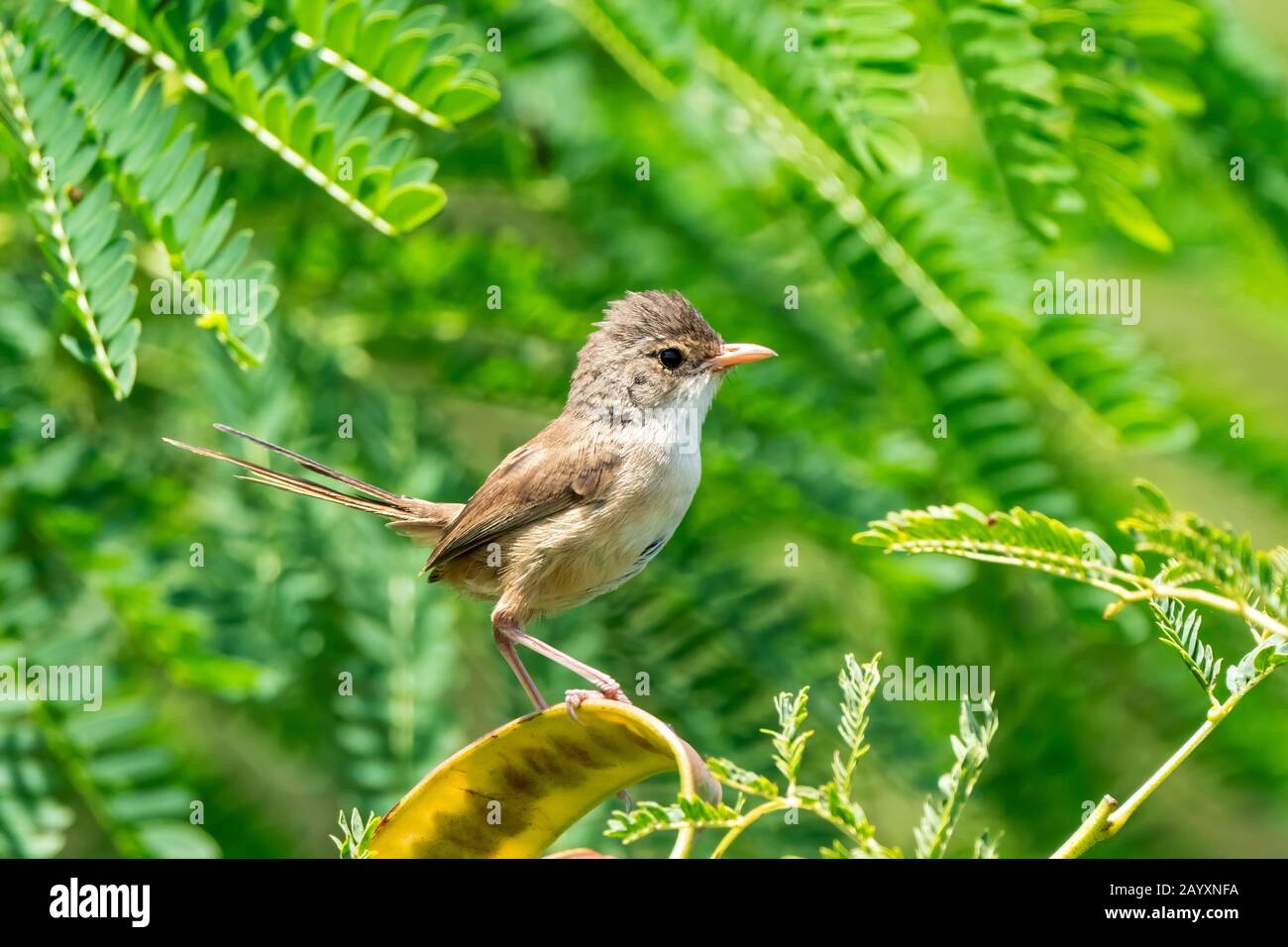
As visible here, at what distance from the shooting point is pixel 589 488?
Result: 10.9ft


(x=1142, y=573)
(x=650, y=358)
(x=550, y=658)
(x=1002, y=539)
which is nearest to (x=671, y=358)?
(x=650, y=358)

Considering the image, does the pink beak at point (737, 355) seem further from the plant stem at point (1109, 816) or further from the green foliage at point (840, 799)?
the plant stem at point (1109, 816)

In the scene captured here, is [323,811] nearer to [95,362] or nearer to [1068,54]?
[95,362]

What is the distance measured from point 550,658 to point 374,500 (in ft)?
2.76

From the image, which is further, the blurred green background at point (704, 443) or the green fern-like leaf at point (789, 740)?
the blurred green background at point (704, 443)

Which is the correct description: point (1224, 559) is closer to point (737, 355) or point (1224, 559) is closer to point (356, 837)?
point (356, 837)

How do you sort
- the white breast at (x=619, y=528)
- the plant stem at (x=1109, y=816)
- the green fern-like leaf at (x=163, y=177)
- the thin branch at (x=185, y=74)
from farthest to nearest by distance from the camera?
1. the white breast at (x=619, y=528)
2. the thin branch at (x=185, y=74)
3. the green fern-like leaf at (x=163, y=177)
4. the plant stem at (x=1109, y=816)

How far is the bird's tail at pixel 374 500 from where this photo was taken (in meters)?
3.50

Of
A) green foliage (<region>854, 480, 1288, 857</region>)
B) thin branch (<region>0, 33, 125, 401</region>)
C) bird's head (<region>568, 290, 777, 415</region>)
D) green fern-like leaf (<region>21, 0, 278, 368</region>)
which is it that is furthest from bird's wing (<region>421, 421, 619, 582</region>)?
green foliage (<region>854, 480, 1288, 857</region>)

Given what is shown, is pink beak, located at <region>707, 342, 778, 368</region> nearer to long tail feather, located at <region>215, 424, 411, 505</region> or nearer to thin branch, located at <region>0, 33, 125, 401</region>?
long tail feather, located at <region>215, 424, 411, 505</region>

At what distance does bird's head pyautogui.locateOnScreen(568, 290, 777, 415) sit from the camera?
3.54 metres

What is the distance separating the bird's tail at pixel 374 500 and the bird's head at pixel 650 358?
20.0 inches

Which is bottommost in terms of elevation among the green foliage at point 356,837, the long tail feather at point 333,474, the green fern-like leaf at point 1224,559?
the green foliage at point 356,837

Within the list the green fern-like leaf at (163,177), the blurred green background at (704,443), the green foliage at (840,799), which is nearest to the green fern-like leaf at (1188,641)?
the green foliage at (840,799)
